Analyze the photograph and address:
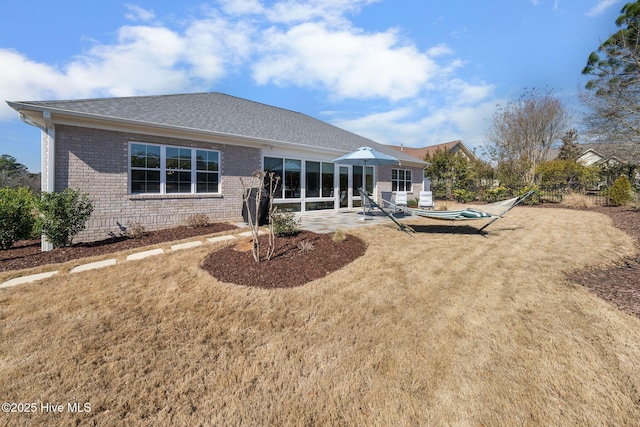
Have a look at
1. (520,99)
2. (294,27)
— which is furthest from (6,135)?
(520,99)

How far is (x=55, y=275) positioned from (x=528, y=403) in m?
6.62

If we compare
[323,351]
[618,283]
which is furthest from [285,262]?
[618,283]

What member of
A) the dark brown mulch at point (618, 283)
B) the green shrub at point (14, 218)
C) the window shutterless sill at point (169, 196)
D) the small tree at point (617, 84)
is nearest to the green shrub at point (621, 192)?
the small tree at point (617, 84)

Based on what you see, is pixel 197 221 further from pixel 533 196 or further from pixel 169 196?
pixel 533 196

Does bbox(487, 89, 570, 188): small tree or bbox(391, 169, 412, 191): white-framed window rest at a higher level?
bbox(487, 89, 570, 188): small tree

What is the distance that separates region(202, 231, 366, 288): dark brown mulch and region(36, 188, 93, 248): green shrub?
3.58 m

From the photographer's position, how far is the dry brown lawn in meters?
1.99

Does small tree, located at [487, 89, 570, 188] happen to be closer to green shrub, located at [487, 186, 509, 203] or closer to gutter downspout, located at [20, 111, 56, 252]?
green shrub, located at [487, 186, 509, 203]

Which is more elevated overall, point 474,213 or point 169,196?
point 169,196

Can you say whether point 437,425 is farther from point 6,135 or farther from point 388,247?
point 6,135

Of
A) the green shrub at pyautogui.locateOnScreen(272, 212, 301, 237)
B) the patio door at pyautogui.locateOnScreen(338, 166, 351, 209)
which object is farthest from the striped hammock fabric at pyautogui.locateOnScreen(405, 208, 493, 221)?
the patio door at pyautogui.locateOnScreen(338, 166, 351, 209)

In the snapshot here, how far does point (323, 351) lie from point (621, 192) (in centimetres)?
2138

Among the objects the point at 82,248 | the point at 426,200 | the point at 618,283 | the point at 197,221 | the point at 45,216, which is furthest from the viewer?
the point at 426,200

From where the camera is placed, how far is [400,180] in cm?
1700
